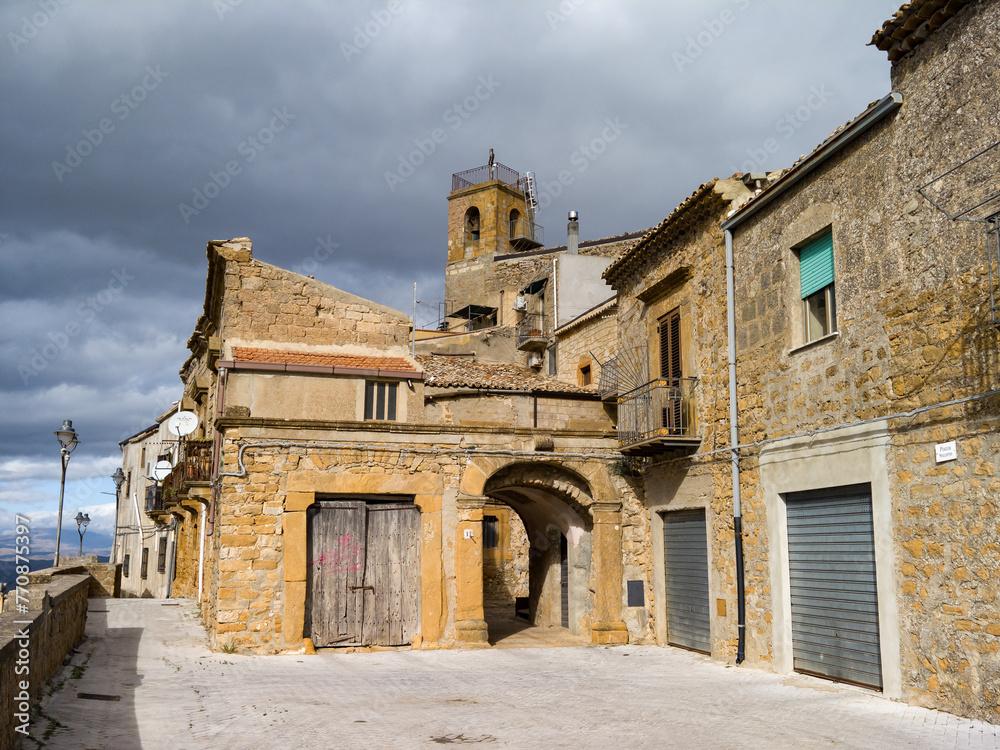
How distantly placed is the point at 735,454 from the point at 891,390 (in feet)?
10.8

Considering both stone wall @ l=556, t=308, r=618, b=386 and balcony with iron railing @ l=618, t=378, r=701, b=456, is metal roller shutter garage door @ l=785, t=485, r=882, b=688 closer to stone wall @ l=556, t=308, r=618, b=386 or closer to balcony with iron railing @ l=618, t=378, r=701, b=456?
balcony with iron railing @ l=618, t=378, r=701, b=456

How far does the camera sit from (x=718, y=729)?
773 centimetres

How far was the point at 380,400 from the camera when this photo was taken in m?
16.3

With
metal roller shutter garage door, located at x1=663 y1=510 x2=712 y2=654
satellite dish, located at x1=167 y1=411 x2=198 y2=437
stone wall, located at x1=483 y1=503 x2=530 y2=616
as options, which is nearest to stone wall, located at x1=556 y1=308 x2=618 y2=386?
stone wall, located at x1=483 y1=503 x2=530 y2=616

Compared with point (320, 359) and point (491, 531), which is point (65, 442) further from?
point (491, 531)

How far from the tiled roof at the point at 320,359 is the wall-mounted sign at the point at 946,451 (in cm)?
1040

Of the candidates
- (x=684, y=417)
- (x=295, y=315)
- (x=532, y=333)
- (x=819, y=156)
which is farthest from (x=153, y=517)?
(x=819, y=156)

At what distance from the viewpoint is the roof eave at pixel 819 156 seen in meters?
8.84

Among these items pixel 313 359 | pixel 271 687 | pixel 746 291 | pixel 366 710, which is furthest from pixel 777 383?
pixel 313 359

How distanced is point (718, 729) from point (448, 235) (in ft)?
121

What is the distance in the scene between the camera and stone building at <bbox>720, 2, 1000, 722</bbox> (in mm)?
7715

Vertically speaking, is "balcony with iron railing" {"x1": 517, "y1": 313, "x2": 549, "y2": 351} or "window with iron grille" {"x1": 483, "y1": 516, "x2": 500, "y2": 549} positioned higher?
"balcony with iron railing" {"x1": 517, "y1": 313, "x2": 549, "y2": 351}

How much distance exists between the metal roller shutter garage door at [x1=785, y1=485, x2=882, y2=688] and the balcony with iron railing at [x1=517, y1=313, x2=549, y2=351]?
1710 centimetres

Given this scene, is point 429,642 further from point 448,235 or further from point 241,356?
point 448,235
